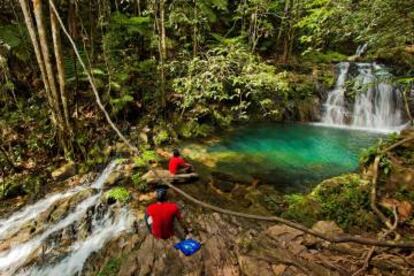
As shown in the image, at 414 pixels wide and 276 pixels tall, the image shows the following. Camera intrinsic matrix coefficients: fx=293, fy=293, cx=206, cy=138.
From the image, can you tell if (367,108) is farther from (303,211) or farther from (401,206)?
(303,211)

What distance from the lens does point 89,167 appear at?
8.59m

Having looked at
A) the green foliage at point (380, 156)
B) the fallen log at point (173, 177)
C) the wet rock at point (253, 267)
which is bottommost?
the wet rock at point (253, 267)

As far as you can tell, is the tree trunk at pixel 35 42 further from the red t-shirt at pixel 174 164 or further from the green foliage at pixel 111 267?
the green foliage at pixel 111 267

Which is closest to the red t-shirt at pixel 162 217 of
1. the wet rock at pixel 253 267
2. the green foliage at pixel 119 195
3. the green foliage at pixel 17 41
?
the wet rock at pixel 253 267

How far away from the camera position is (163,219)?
4801 mm

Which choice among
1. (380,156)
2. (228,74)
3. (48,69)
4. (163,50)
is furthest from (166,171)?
(163,50)

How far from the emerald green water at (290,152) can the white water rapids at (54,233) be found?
370 cm

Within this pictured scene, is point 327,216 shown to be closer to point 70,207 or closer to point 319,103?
point 70,207

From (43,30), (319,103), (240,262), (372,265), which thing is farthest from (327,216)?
(319,103)

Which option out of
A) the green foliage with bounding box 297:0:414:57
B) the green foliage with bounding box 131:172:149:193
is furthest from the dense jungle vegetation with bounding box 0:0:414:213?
the green foliage with bounding box 131:172:149:193

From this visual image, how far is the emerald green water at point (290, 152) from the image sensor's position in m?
8.60

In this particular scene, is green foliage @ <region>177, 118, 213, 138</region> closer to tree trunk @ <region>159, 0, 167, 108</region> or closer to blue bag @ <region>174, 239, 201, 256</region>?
tree trunk @ <region>159, 0, 167, 108</region>

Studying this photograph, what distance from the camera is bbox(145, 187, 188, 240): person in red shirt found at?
4.76 metres

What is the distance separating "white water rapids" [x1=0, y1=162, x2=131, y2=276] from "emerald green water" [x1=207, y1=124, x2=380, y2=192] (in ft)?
12.2
